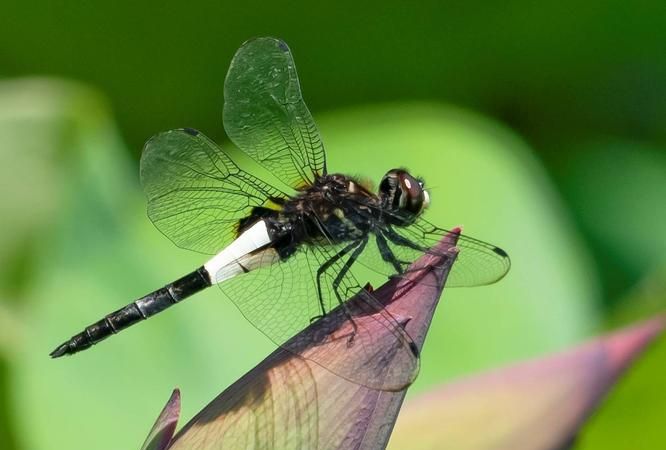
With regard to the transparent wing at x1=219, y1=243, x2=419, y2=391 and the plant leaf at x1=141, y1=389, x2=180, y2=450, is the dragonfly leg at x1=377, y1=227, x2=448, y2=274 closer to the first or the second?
the transparent wing at x1=219, y1=243, x2=419, y2=391

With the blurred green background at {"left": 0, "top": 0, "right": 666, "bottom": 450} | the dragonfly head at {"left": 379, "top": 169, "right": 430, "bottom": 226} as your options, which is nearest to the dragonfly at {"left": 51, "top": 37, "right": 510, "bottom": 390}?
the dragonfly head at {"left": 379, "top": 169, "right": 430, "bottom": 226}

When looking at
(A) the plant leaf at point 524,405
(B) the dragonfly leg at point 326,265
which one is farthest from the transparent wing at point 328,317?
(A) the plant leaf at point 524,405

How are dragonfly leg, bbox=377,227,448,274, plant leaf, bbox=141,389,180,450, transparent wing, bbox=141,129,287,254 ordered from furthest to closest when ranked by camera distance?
transparent wing, bbox=141,129,287,254
dragonfly leg, bbox=377,227,448,274
plant leaf, bbox=141,389,180,450

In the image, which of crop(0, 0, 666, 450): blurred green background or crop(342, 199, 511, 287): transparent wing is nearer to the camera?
crop(342, 199, 511, 287): transparent wing

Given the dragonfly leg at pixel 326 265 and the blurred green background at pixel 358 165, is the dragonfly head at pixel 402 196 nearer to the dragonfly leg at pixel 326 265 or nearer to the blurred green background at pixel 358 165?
the dragonfly leg at pixel 326 265

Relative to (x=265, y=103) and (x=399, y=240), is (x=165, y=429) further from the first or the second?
(x=265, y=103)

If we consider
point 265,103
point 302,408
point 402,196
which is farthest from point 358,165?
point 302,408
